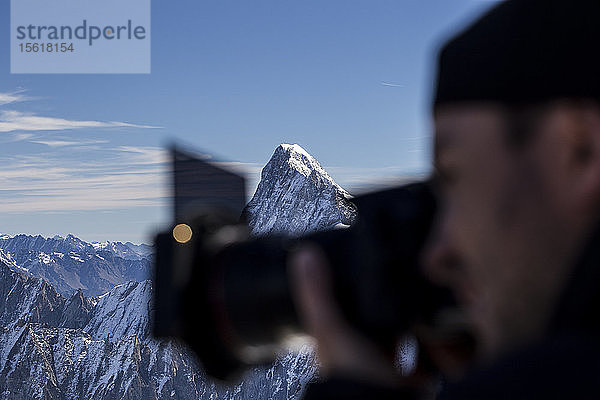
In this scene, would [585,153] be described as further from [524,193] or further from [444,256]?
[444,256]

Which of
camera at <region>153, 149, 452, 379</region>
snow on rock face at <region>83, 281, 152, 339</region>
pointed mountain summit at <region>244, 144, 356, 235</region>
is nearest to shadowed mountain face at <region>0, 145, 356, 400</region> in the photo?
pointed mountain summit at <region>244, 144, 356, 235</region>

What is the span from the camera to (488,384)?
87 cm

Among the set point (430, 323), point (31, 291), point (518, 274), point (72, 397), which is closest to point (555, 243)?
point (518, 274)

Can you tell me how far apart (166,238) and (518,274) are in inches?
49.9

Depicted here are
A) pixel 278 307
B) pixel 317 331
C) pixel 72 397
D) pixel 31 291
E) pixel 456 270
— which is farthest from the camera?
pixel 31 291

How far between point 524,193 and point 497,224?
7 cm

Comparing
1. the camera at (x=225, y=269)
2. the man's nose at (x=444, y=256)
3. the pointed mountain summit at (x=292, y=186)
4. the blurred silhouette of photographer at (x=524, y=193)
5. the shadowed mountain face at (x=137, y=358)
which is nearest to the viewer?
the blurred silhouette of photographer at (x=524, y=193)

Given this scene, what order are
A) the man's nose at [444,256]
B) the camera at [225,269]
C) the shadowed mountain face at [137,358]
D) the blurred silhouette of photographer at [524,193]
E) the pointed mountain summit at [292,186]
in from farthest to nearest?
the pointed mountain summit at [292,186] < the shadowed mountain face at [137,358] < the camera at [225,269] < the man's nose at [444,256] < the blurred silhouette of photographer at [524,193]

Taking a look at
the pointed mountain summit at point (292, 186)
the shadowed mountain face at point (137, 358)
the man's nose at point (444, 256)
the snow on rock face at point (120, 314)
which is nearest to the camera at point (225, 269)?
the man's nose at point (444, 256)

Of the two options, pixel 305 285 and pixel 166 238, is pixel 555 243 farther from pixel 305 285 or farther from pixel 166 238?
pixel 166 238

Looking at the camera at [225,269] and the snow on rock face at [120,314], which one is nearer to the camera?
the camera at [225,269]

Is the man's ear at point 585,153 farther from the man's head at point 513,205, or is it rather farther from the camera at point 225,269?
the camera at point 225,269

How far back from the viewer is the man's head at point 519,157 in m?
0.94

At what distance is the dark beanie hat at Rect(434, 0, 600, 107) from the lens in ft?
3.17
